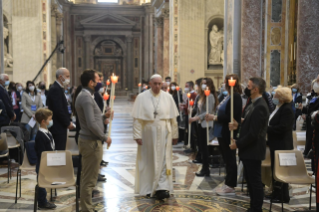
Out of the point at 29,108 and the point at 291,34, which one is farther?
the point at 291,34

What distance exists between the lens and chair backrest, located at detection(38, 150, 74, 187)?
199 inches

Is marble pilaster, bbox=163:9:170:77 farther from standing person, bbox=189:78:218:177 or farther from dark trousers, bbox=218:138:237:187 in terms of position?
dark trousers, bbox=218:138:237:187

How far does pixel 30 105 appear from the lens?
10.5 m

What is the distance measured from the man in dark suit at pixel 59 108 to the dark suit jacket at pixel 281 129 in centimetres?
304

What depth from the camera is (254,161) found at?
508 centimetres

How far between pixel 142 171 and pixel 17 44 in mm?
13002

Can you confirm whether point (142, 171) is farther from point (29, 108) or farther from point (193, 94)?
point (29, 108)

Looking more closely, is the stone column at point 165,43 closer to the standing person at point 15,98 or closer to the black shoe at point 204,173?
the standing person at point 15,98

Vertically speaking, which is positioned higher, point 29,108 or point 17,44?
point 17,44

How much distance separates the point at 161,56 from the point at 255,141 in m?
23.3

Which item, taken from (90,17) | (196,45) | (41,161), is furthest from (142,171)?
(90,17)

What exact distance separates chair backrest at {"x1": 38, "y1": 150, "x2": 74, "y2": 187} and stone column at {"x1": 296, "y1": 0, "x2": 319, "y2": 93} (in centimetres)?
634

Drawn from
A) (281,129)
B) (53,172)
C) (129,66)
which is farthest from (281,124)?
(129,66)

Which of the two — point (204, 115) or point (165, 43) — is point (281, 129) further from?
point (165, 43)
